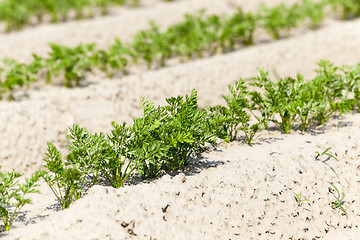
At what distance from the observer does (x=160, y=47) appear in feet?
26.3

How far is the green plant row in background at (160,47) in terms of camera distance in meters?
7.06

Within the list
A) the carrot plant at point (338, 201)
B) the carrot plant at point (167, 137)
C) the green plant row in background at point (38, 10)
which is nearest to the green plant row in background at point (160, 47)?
the green plant row in background at point (38, 10)

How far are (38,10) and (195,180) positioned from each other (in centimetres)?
736

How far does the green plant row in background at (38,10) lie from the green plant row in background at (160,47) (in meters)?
1.86

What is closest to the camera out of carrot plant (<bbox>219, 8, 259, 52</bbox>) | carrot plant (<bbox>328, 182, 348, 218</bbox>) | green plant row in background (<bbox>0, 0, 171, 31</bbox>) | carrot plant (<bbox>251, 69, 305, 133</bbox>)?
carrot plant (<bbox>328, 182, 348, 218</bbox>)

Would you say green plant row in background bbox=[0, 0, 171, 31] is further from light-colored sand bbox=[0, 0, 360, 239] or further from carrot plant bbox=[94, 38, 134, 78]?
light-colored sand bbox=[0, 0, 360, 239]

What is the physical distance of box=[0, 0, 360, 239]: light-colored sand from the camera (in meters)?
3.65

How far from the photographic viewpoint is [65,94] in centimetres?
666

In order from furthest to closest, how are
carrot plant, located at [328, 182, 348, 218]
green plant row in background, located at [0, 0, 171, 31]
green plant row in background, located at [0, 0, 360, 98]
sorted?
green plant row in background, located at [0, 0, 171, 31], green plant row in background, located at [0, 0, 360, 98], carrot plant, located at [328, 182, 348, 218]

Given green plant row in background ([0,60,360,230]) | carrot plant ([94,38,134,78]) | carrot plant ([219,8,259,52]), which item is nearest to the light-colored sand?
green plant row in background ([0,60,360,230])

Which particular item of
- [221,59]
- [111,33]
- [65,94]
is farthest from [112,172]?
[111,33]

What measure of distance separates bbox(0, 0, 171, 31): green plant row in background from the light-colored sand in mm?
2979

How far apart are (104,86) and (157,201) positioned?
3383 millimetres

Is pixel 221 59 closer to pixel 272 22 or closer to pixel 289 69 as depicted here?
pixel 289 69
